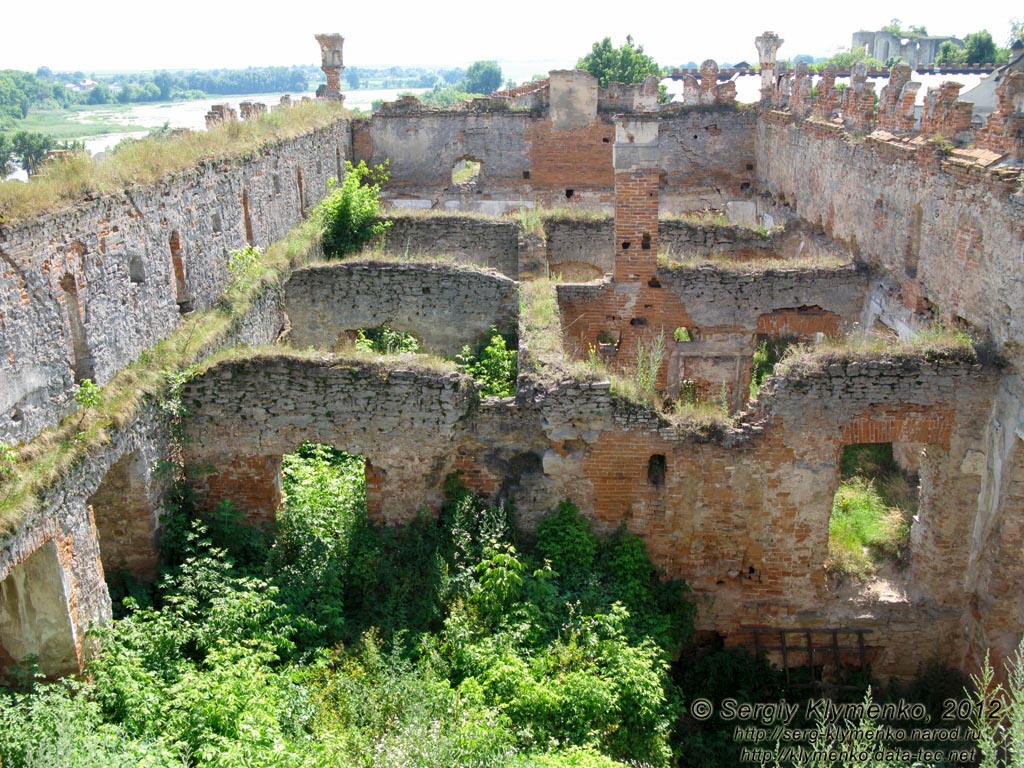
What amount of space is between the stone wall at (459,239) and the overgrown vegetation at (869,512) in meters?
6.54

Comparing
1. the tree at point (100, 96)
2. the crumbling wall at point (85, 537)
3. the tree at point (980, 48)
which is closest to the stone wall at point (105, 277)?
the crumbling wall at point (85, 537)

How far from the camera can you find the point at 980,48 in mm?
52844

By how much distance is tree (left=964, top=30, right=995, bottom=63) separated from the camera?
5125cm

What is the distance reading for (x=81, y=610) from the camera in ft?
24.6

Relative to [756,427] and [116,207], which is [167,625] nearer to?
[116,207]

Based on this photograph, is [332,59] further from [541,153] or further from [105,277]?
[105,277]

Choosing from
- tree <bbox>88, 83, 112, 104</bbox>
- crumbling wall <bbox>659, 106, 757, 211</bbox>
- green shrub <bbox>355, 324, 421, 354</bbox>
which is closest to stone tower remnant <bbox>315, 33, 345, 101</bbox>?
crumbling wall <bbox>659, 106, 757, 211</bbox>

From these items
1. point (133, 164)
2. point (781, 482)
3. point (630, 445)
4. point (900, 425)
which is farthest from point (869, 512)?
point (133, 164)

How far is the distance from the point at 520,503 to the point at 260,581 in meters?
2.73

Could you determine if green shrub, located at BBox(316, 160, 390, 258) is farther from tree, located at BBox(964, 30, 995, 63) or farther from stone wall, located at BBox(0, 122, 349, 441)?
tree, located at BBox(964, 30, 995, 63)

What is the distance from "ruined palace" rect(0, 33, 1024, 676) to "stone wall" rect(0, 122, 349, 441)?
1.2 inches

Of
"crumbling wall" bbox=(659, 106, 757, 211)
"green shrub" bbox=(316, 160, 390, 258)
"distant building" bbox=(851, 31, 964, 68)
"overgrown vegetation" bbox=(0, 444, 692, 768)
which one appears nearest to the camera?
"overgrown vegetation" bbox=(0, 444, 692, 768)

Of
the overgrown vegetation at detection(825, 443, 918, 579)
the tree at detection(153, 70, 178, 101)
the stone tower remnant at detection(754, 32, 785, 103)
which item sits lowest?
the overgrown vegetation at detection(825, 443, 918, 579)

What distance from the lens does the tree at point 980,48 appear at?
168 ft
